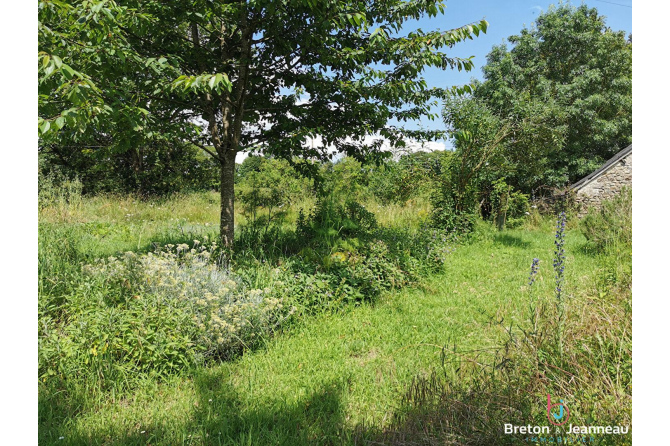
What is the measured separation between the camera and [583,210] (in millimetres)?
12773

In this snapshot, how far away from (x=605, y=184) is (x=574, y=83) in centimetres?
595

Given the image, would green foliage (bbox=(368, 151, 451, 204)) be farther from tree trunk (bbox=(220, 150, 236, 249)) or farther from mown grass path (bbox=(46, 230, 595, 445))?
Answer: mown grass path (bbox=(46, 230, 595, 445))

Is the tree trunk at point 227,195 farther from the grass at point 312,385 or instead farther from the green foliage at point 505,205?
the green foliage at point 505,205

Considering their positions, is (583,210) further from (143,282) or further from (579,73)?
(143,282)

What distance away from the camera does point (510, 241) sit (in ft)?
27.4

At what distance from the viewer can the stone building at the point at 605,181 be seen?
1235cm

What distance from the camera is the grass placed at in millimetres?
2102

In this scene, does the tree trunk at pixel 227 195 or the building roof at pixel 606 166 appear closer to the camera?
the tree trunk at pixel 227 195

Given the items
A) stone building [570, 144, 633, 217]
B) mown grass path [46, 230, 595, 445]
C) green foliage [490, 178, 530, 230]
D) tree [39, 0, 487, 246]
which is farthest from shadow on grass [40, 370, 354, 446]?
stone building [570, 144, 633, 217]

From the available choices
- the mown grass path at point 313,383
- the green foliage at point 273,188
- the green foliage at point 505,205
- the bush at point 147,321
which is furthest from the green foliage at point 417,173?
the bush at point 147,321

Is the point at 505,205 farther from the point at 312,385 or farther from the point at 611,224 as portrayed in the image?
the point at 312,385

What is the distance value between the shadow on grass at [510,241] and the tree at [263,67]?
4.25 m

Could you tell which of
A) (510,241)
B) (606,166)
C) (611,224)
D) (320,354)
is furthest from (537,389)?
(606,166)

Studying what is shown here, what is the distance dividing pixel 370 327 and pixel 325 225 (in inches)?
86.2
